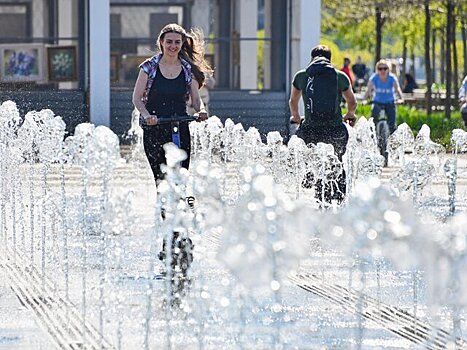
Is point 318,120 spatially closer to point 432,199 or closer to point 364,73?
point 432,199

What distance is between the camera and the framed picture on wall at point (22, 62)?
2703cm

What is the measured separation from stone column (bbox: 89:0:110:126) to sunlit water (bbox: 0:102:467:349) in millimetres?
10180

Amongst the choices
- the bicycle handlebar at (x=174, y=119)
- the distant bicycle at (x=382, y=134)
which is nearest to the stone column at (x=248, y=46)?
the distant bicycle at (x=382, y=134)

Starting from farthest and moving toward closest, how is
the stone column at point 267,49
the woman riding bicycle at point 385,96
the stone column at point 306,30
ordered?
the stone column at point 267,49 < the stone column at point 306,30 < the woman riding bicycle at point 385,96

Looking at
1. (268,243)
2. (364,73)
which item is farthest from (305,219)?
(364,73)

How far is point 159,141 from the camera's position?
971 centimetres

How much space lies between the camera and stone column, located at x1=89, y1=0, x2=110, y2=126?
2602cm

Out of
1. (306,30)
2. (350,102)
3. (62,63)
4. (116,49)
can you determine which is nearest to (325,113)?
(350,102)

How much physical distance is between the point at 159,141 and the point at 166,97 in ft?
1.02

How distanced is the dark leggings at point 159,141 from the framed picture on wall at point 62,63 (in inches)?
683

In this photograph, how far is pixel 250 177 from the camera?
6082mm

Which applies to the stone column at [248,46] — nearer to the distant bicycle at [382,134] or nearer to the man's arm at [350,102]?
the distant bicycle at [382,134]

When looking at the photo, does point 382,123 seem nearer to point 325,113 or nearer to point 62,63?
point 62,63

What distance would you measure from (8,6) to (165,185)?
74.0 feet
